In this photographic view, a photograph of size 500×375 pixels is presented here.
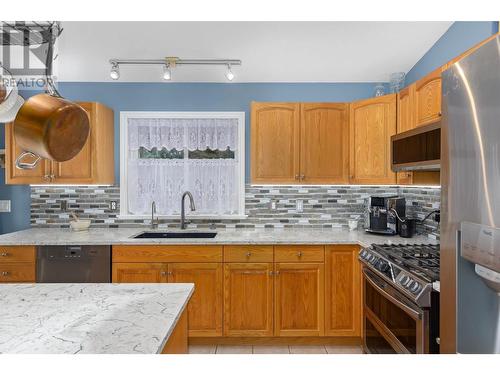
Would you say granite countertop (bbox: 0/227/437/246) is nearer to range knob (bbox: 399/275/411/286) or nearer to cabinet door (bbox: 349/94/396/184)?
cabinet door (bbox: 349/94/396/184)

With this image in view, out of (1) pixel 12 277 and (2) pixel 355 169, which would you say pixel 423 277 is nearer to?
(2) pixel 355 169

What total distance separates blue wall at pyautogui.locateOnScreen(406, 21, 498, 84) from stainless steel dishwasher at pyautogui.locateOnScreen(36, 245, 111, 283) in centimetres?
299

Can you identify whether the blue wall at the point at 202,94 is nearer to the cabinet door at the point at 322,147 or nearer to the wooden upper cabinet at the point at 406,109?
A: the cabinet door at the point at 322,147

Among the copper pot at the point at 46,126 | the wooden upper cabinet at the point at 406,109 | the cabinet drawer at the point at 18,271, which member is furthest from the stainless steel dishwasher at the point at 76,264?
the wooden upper cabinet at the point at 406,109

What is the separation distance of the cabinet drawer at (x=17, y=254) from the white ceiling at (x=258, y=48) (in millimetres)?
1632

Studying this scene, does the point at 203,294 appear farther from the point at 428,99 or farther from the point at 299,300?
the point at 428,99

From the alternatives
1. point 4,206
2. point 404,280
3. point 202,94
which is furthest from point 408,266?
point 4,206

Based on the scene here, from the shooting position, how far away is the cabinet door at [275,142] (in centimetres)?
300

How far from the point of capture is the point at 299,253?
270 centimetres

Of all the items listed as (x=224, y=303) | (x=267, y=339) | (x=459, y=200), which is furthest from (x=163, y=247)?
(x=459, y=200)

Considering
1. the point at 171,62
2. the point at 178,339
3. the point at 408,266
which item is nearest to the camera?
the point at 178,339

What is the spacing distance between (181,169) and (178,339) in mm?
2247

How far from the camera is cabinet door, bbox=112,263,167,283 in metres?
2.67

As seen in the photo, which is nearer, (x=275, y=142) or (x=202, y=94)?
(x=275, y=142)
